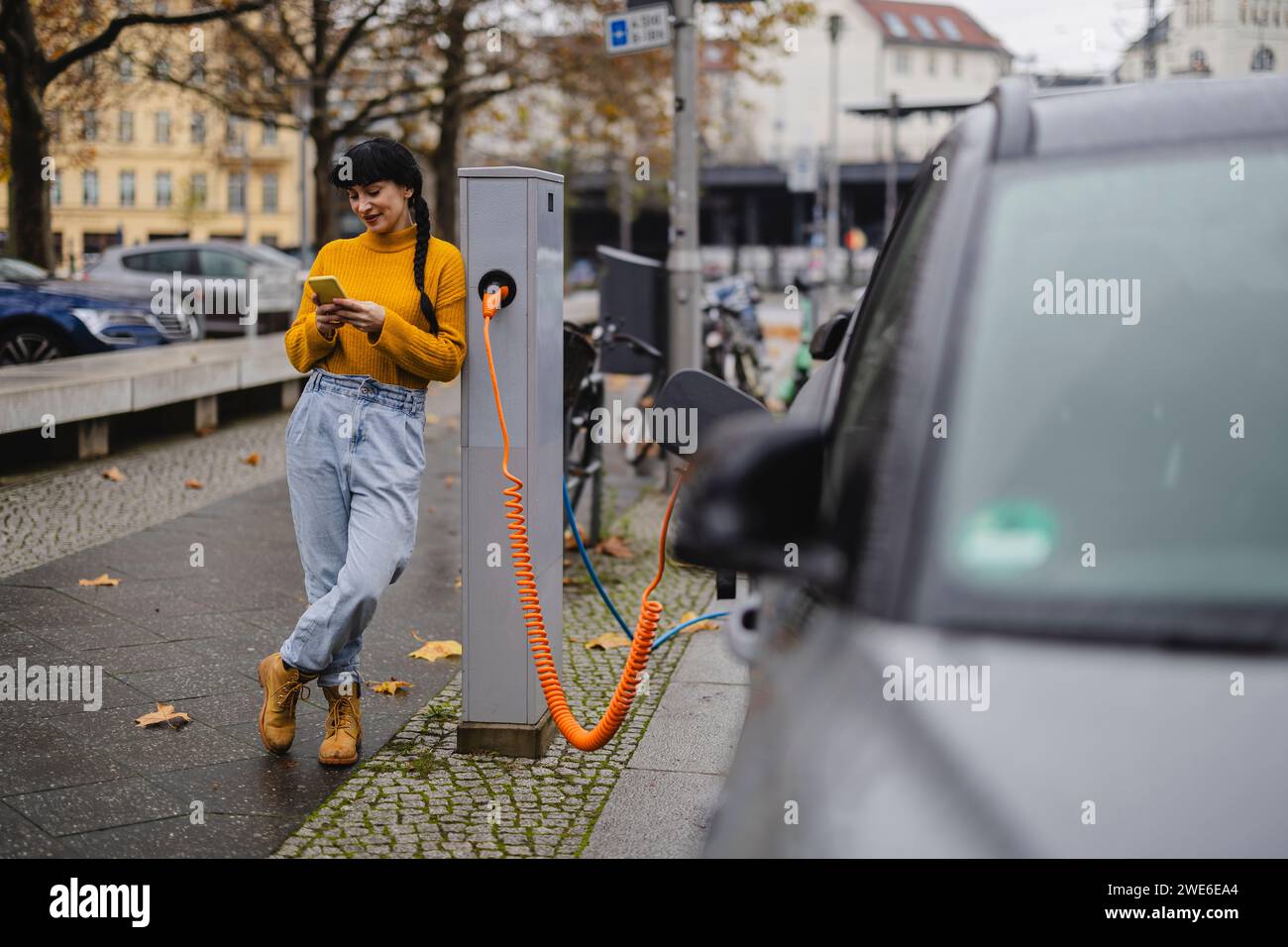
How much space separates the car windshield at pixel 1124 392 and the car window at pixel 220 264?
22653 millimetres

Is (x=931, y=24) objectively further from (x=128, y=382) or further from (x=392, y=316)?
(x=392, y=316)

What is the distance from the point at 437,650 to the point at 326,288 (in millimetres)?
2269

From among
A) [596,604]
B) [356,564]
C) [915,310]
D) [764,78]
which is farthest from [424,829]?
[764,78]

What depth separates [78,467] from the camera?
10.1 metres

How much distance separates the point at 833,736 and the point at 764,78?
25.7 m

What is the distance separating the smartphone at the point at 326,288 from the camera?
13.1 ft

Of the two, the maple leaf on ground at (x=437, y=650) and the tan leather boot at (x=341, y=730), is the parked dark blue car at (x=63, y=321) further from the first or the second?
the tan leather boot at (x=341, y=730)

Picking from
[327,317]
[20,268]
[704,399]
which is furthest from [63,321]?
[704,399]

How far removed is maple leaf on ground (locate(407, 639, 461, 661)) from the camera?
589 cm

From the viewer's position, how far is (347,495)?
441 centimetres

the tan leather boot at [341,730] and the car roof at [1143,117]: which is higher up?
the car roof at [1143,117]

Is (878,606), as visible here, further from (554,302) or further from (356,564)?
(554,302)

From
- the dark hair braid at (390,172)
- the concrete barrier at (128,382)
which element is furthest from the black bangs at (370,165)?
the concrete barrier at (128,382)

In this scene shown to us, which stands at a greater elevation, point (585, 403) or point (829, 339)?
point (829, 339)
